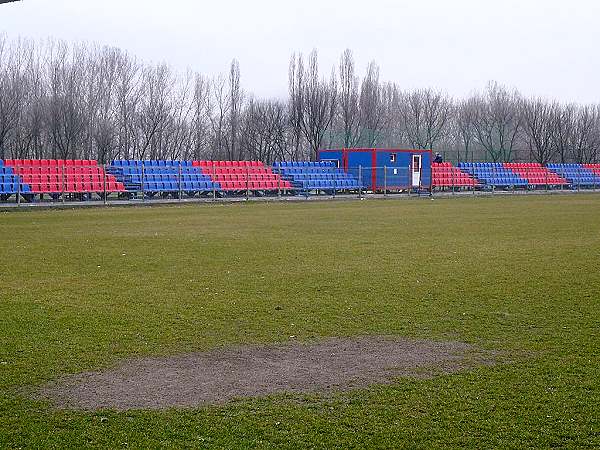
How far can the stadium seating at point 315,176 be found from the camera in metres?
43.0

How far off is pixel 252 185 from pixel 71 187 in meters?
10.1

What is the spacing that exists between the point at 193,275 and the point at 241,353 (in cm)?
480

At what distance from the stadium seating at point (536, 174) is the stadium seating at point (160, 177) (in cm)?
2510

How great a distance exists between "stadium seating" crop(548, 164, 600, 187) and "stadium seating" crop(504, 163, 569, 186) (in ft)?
2.75

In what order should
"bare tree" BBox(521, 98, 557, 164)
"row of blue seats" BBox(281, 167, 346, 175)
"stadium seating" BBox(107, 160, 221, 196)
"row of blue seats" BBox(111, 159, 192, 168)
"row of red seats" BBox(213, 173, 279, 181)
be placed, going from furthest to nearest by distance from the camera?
"bare tree" BBox(521, 98, 557, 164), "row of blue seats" BBox(281, 167, 346, 175), "row of red seats" BBox(213, 173, 279, 181), "row of blue seats" BBox(111, 159, 192, 168), "stadium seating" BBox(107, 160, 221, 196)

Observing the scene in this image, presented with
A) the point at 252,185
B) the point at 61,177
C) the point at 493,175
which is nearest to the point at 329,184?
the point at 252,185

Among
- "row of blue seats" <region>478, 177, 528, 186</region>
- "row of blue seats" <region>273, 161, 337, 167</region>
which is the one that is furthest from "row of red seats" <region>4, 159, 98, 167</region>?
"row of blue seats" <region>478, 177, 528, 186</region>

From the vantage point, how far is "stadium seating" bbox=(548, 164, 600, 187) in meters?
58.2

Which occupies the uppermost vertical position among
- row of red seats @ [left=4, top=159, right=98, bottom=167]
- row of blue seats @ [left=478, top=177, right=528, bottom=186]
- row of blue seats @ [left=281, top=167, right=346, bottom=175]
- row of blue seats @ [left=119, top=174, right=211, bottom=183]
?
row of red seats @ [left=4, top=159, right=98, bottom=167]

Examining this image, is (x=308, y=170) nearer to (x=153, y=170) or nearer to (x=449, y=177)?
(x=153, y=170)

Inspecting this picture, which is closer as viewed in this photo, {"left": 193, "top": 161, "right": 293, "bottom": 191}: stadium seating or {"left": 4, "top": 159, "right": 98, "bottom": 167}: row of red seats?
{"left": 4, "top": 159, "right": 98, "bottom": 167}: row of red seats

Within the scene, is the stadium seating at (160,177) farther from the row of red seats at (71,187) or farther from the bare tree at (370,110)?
the bare tree at (370,110)

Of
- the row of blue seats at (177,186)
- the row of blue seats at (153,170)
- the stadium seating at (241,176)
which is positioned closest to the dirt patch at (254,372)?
the row of blue seats at (177,186)

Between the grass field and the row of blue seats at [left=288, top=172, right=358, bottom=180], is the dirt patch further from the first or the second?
the row of blue seats at [left=288, top=172, right=358, bottom=180]
